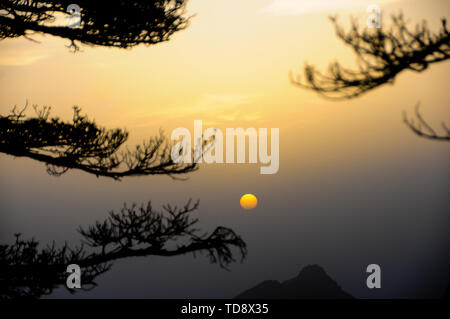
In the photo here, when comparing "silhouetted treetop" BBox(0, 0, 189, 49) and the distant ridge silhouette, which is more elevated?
"silhouetted treetop" BBox(0, 0, 189, 49)

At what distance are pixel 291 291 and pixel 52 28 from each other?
38296 mm

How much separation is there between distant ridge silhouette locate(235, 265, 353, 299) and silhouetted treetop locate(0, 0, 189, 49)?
3520cm

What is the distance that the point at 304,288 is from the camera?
41.3 metres

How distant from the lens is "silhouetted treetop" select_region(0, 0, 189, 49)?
614cm

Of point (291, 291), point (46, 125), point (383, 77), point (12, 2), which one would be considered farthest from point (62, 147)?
point (291, 291)

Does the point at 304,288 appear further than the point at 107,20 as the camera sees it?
Yes

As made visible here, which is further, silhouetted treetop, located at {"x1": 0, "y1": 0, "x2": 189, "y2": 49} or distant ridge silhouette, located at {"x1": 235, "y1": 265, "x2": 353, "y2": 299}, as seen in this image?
distant ridge silhouette, located at {"x1": 235, "y1": 265, "x2": 353, "y2": 299}

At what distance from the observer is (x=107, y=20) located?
630 cm

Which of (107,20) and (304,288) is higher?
(107,20)

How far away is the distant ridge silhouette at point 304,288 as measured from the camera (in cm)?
4007

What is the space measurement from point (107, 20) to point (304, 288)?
3870cm

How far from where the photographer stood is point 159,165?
6.96m
